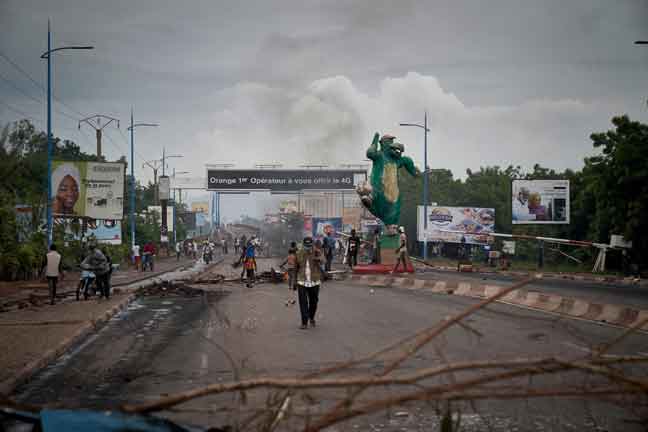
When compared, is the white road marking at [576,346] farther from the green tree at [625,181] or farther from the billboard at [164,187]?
the billboard at [164,187]

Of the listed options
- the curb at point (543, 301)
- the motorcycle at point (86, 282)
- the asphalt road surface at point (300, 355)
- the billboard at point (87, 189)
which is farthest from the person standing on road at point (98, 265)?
the billboard at point (87, 189)

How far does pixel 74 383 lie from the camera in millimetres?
8406

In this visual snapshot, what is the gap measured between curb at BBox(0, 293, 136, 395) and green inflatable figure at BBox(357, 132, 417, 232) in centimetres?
1556

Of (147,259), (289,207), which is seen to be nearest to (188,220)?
(289,207)

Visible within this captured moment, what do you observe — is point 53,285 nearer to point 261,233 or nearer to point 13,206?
point 13,206

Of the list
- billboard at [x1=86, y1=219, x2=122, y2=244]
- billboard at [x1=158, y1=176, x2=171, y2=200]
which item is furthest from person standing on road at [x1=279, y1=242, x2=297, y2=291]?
billboard at [x1=158, y1=176, x2=171, y2=200]

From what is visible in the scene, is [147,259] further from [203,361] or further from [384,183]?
[203,361]

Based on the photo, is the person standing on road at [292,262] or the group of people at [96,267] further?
the group of people at [96,267]

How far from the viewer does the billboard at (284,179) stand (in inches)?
2645

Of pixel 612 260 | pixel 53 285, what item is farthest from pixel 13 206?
pixel 612 260

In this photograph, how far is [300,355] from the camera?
9.70 metres

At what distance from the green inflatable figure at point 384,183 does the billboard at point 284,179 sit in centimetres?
3601

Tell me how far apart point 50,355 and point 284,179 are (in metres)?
57.3

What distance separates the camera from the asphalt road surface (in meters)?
5.69
